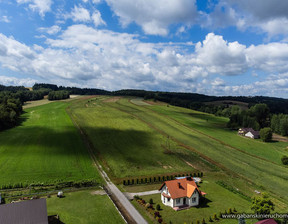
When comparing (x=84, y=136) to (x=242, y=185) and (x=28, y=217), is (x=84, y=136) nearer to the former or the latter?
(x=28, y=217)

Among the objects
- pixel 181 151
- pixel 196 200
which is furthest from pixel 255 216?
pixel 181 151

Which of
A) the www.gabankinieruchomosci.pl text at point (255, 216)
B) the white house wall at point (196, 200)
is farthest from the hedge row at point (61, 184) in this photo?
the www.gabankinieruchomosci.pl text at point (255, 216)

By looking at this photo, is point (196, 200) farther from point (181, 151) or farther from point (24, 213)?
point (181, 151)

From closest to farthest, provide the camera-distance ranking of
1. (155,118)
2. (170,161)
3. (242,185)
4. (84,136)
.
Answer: (242,185) → (170,161) → (84,136) → (155,118)

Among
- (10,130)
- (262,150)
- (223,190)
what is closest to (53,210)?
(223,190)

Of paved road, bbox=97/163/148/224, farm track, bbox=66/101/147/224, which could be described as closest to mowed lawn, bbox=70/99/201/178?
farm track, bbox=66/101/147/224

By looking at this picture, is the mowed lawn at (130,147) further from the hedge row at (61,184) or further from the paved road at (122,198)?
the hedge row at (61,184)
